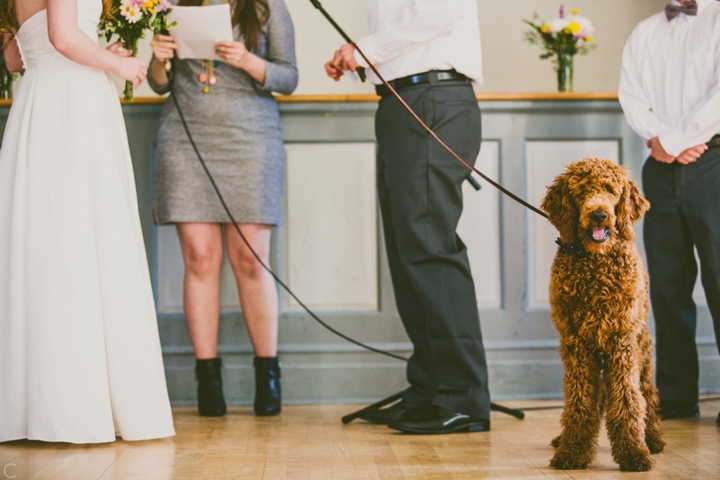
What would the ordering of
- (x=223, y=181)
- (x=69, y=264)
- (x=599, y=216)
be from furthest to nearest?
1. (x=223, y=181)
2. (x=69, y=264)
3. (x=599, y=216)

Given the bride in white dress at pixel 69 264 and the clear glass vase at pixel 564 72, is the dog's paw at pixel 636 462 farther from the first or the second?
the clear glass vase at pixel 564 72

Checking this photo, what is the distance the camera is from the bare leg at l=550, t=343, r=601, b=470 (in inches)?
66.6

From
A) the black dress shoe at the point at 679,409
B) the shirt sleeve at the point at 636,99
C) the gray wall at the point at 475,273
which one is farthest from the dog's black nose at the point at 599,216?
the gray wall at the point at 475,273

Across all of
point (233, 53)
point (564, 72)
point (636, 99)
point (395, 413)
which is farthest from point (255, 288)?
point (564, 72)

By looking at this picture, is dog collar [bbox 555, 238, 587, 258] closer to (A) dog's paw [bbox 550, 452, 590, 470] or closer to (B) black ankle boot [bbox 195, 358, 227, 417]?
(A) dog's paw [bbox 550, 452, 590, 470]

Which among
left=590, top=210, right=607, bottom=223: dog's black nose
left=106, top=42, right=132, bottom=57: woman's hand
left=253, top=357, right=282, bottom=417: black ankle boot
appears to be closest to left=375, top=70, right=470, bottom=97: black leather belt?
left=590, top=210, right=607, bottom=223: dog's black nose

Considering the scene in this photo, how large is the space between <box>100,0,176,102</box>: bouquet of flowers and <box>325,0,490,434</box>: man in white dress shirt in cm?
57

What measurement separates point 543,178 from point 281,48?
107 centimetres

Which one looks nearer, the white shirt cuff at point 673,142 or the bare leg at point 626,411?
the bare leg at point 626,411

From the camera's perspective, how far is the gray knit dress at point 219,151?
2453 mm

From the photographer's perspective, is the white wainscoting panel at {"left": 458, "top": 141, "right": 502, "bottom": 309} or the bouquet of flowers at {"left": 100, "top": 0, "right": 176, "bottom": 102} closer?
the bouquet of flowers at {"left": 100, "top": 0, "right": 176, "bottom": 102}

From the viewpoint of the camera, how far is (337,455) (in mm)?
1868

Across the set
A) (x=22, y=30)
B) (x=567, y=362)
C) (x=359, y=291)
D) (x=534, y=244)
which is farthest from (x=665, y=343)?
(x=22, y=30)

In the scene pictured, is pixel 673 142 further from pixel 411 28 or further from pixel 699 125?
pixel 411 28
